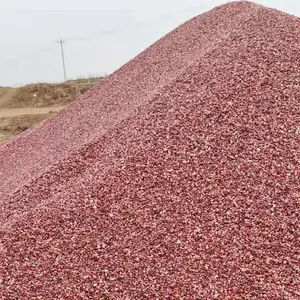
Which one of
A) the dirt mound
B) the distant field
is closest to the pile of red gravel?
the distant field

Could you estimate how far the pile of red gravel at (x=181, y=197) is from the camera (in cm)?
455

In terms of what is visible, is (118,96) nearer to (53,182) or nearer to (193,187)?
(53,182)

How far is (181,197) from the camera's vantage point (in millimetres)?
5312

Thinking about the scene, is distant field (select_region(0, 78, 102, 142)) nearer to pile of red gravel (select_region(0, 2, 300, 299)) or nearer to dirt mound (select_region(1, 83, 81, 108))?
dirt mound (select_region(1, 83, 81, 108))

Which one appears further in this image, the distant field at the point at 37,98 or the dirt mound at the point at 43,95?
the dirt mound at the point at 43,95

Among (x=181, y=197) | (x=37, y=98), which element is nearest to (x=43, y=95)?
(x=37, y=98)

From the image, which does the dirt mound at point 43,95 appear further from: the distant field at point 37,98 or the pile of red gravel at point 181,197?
the pile of red gravel at point 181,197

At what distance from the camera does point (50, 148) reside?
884 cm

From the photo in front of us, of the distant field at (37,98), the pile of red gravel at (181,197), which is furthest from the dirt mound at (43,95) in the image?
the pile of red gravel at (181,197)

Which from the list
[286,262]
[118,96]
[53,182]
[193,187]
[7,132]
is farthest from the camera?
[7,132]

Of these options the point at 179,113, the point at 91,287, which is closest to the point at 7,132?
the point at 179,113

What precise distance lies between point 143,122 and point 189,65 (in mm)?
1993

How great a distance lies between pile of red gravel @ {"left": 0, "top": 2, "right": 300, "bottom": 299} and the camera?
4.55m

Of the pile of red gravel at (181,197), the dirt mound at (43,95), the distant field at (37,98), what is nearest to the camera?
the pile of red gravel at (181,197)
